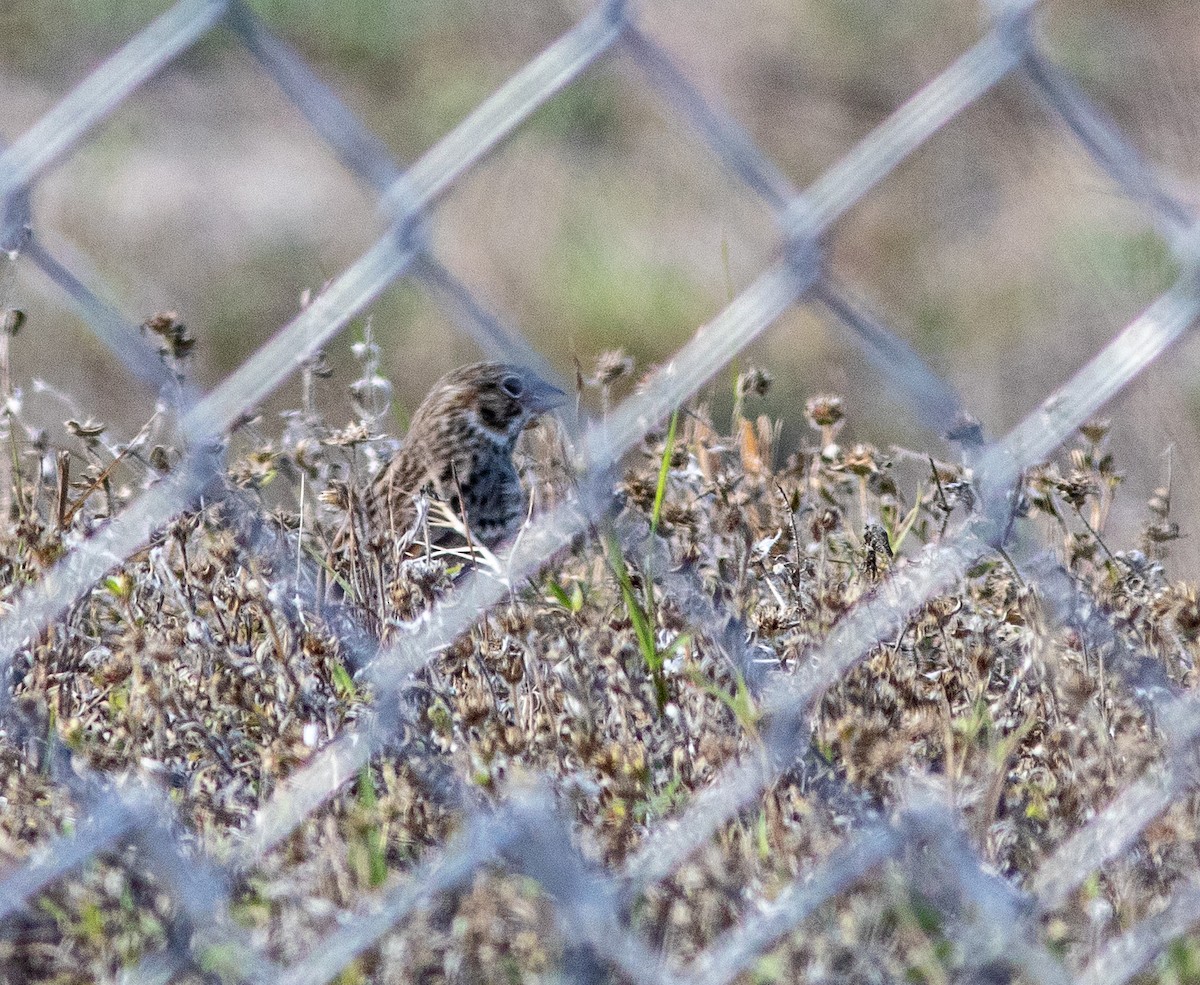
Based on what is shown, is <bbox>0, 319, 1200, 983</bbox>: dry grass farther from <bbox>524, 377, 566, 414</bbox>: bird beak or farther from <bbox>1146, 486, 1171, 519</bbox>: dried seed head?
<bbox>524, 377, 566, 414</bbox>: bird beak

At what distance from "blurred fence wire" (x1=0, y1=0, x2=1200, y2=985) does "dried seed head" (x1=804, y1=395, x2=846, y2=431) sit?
525 mm

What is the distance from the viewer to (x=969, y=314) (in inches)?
268

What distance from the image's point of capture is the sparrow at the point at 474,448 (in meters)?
3.86

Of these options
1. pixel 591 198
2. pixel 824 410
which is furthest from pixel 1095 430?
pixel 591 198

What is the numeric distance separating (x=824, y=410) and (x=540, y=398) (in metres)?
1.27

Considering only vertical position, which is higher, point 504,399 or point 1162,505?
point 504,399

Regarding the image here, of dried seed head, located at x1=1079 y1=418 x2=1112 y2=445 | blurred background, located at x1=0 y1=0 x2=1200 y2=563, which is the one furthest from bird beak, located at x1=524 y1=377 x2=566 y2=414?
blurred background, located at x1=0 y1=0 x2=1200 y2=563

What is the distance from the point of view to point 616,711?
2.67 meters

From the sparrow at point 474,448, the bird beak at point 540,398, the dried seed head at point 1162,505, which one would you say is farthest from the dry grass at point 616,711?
the bird beak at point 540,398

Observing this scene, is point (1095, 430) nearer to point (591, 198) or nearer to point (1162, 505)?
point (1162, 505)

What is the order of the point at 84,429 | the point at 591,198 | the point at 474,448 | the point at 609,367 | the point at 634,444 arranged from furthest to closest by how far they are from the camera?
the point at 591,198 → the point at 474,448 → the point at 609,367 → the point at 84,429 → the point at 634,444

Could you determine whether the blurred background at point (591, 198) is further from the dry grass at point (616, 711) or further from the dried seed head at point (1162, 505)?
the dry grass at point (616, 711)

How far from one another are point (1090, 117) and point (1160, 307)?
0.22m

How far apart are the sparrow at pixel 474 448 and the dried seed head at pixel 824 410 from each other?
96 centimetres
